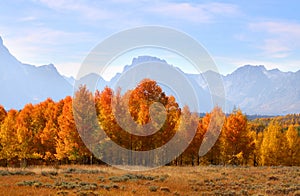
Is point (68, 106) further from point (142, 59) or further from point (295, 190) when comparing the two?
point (295, 190)

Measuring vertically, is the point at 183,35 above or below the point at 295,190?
above

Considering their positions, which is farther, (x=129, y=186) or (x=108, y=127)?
(x=108, y=127)

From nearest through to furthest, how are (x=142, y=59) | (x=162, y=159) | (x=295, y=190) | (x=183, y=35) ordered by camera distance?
(x=295, y=190), (x=183, y=35), (x=142, y=59), (x=162, y=159)

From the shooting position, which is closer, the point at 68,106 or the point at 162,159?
the point at 68,106

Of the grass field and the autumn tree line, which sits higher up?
the autumn tree line

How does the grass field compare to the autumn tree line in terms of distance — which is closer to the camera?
the grass field

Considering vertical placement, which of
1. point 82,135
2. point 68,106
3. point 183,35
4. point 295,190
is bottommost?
point 295,190

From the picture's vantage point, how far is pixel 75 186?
20922mm

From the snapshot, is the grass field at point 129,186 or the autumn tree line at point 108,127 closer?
the grass field at point 129,186

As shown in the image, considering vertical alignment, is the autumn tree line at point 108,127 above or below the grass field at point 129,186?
above

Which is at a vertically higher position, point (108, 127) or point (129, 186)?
point (108, 127)

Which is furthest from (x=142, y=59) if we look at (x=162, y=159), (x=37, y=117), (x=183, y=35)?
(x=37, y=117)

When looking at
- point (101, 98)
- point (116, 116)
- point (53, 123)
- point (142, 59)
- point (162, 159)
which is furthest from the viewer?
point (53, 123)

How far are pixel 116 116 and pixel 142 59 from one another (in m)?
13.8
